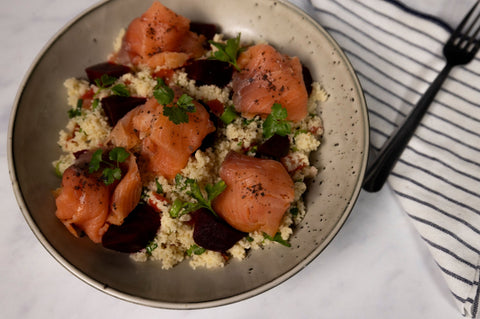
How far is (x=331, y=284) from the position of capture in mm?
1770

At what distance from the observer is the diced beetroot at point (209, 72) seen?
172 centimetres

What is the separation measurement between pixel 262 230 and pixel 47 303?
101 centimetres

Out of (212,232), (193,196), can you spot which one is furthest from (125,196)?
(212,232)

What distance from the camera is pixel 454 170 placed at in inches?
69.3

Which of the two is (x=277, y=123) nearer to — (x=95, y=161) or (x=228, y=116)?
(x=228, y=116)

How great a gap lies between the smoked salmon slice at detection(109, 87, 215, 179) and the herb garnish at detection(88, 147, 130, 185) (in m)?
0.06

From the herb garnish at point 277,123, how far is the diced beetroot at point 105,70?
0.67 m

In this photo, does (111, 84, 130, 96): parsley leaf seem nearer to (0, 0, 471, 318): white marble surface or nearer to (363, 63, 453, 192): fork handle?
(0, 0, 471, 318): white marble surface

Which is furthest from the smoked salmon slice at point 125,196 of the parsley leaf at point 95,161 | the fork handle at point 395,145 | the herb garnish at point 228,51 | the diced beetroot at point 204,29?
the fork handle at point 395,145

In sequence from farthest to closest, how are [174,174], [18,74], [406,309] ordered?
1. [18,74]
2. [406,309]
3. [174,174]

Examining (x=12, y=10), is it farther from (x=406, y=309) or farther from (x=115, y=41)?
(x=406, y=309)

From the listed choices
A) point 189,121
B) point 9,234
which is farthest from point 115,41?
point 9,234

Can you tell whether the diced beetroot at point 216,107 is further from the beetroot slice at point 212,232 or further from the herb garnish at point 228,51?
the beetroot slice at point 212,232

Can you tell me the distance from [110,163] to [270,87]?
68 centimetres
